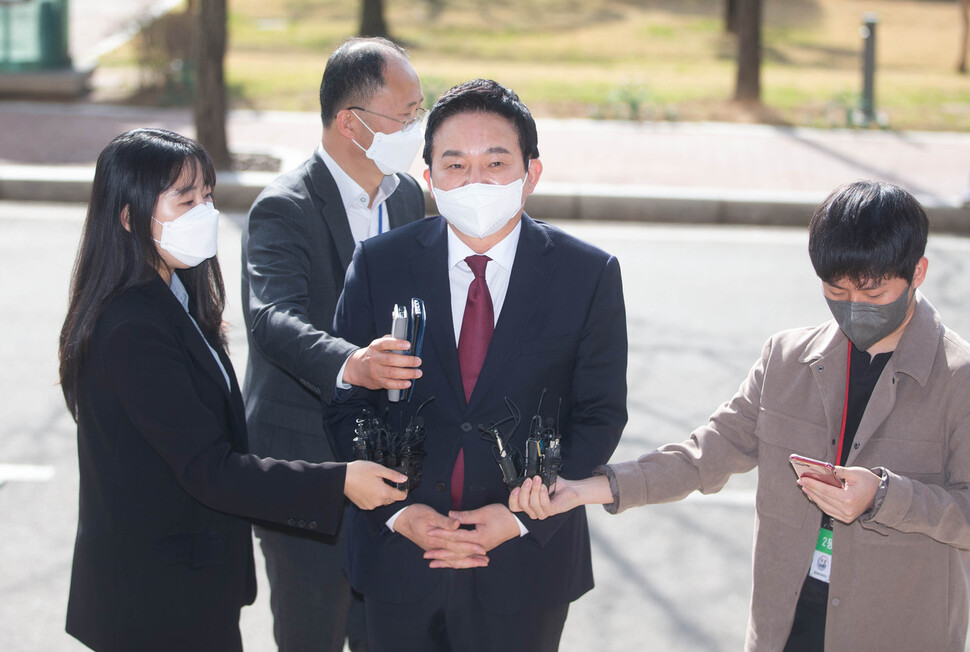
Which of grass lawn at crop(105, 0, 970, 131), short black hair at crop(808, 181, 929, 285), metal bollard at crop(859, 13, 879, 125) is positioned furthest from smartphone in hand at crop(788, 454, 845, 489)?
metal bollard at crop(859, 13, 879, 125)

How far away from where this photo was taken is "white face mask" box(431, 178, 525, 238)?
264 cm

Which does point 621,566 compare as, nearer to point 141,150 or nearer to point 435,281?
point 435,281

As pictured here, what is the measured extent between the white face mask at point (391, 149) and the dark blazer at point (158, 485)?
0.96 meters

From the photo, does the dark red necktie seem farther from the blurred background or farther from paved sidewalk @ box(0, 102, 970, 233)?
paved sidewalk @ box(0, 102, 970, 233)

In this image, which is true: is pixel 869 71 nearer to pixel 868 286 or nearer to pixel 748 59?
pixel 748 59

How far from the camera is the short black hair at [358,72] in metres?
3.38

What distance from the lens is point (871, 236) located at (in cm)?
237

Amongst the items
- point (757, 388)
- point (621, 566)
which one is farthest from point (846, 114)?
point (757, 388)

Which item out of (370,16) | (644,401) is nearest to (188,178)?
(644,401)

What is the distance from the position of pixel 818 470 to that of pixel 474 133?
1093 mm

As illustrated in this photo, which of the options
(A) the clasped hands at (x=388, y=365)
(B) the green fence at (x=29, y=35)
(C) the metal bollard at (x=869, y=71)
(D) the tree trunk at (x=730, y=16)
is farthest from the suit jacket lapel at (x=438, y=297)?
(D) the tree trunk at (x=730, y=16)

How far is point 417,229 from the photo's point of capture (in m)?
2.79

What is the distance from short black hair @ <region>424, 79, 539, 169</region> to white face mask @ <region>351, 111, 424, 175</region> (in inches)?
27.5

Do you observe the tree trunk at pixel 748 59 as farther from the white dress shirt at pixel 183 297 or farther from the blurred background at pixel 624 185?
the white dress shirt at pixel 183 297
